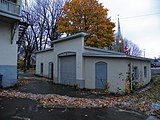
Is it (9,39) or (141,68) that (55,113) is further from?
(141,68)

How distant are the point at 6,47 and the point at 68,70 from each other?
23.4ft

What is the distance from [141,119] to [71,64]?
593 inches

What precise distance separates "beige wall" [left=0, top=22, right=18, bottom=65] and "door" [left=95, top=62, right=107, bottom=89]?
7.10 m

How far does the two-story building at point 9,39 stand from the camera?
21281 millimetres

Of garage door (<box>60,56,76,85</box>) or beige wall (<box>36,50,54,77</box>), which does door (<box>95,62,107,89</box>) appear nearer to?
garage door (<box>60,56,76,85</box>)

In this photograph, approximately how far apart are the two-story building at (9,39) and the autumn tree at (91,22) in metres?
19.8

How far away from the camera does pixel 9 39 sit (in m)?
22.1

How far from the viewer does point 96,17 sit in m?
42.4

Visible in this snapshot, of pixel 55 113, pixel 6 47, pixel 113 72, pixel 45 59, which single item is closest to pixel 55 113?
pixel 55 113

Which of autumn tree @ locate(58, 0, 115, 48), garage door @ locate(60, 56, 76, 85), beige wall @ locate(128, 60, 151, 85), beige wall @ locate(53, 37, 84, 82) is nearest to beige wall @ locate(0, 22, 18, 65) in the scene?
beige wall @ locate(53, 37, 84, 82)

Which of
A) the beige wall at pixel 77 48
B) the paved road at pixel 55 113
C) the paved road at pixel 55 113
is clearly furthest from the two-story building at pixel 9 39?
the paved road at pixel 55 113

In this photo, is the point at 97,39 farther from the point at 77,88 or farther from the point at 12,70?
the point at 12,70

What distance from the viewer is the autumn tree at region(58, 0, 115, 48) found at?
4188 cm

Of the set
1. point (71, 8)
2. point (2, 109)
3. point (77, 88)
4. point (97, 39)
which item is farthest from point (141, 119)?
point (71, 8)
